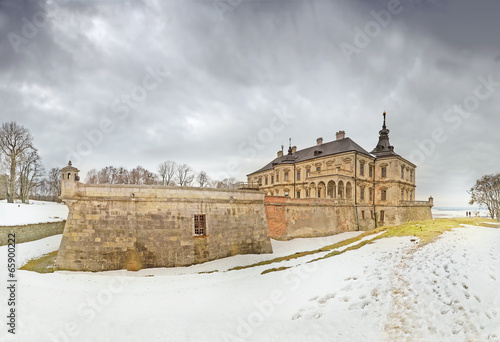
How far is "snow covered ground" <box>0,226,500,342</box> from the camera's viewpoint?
5.94 metres

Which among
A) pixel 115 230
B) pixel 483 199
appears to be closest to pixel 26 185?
pixel 115 230

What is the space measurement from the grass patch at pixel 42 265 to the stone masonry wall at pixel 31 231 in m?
4.39

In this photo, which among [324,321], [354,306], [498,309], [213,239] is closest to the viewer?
[498,309]

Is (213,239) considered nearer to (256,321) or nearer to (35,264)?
(256,321)

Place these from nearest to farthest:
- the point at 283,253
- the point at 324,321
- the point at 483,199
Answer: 1. the point at 324,321
2. the point at 283,253
3. the point at 483,199

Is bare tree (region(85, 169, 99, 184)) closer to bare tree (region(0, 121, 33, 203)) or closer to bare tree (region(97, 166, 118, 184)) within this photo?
bare tree (region(97, 166, 118, 184))

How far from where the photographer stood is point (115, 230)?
550 inches

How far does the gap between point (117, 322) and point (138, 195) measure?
8227 millimetres

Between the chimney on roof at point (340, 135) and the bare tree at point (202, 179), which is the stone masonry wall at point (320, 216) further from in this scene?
the bare tree at point (202, 179)

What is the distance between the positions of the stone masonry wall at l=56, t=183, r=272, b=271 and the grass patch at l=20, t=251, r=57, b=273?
0.95 meters

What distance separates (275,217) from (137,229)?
11.8 metres

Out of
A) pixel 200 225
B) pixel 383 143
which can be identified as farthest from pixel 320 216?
pixel 383 143

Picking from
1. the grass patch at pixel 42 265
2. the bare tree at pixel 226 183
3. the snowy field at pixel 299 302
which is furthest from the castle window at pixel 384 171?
the bare tree at pixel 226 183

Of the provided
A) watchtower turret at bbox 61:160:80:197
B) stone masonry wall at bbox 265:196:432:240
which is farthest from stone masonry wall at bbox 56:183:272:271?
stone masonry wall at bbox 265:196:432:240
